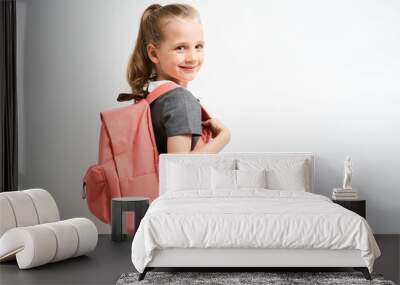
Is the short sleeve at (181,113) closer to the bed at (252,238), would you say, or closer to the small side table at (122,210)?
the small side table at (122,210)

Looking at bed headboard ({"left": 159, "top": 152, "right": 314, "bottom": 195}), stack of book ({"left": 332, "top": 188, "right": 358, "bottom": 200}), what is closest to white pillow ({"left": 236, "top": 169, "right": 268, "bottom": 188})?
bed headboard ({"left": 159, "top": 152, "right": 314, "bottom": 195})

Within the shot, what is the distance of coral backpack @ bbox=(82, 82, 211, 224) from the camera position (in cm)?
671

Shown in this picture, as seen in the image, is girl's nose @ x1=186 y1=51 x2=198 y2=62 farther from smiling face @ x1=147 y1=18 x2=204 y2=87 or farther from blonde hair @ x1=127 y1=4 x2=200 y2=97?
blonde hair @ x1=127 y1=4 x2=200 y2=97

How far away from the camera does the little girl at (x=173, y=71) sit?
6695mm

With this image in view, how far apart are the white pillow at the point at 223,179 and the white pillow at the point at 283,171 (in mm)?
259

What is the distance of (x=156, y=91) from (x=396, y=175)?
8.73ft

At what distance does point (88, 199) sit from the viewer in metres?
6.90

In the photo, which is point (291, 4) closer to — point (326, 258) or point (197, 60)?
point (197, 60)

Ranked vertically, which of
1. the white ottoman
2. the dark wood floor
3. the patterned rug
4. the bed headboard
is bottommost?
the dark wood floor

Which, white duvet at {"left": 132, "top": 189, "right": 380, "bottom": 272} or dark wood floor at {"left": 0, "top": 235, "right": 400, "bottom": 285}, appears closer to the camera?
white duvet at {"left": 132, "top": 189, "right": 380, "bottom": 272}

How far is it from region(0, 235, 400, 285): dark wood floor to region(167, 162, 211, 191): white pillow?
758 millimetres

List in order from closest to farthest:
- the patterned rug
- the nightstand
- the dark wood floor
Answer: the patterned rug
the dark wood floor
the nightstand

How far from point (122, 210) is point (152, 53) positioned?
1.69 metres

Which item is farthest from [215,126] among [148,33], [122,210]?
[122,210]
